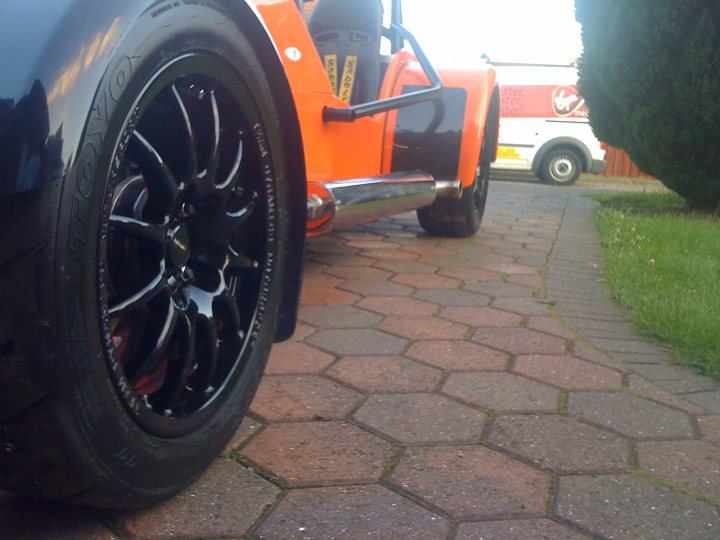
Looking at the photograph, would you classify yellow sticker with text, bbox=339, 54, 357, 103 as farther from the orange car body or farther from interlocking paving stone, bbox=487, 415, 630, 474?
interlocking paving stone, bbox=487, 415, 630, 474

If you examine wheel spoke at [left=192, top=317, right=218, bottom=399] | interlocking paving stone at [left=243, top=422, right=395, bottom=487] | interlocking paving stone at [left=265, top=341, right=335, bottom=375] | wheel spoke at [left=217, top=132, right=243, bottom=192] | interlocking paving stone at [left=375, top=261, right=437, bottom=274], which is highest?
wheel spoke at [left=217, top=132, right=243, bottom=192]

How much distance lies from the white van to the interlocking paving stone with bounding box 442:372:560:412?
12.5m

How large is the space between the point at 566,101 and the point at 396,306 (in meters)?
12.0

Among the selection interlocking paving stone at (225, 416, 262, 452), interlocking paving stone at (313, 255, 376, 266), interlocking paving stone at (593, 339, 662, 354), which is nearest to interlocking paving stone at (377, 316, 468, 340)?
interlocking paving stone at (593, 339, 662, 354)

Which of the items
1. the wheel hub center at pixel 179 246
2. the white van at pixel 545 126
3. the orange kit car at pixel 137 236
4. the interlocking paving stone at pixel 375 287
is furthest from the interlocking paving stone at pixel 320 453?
the white van at pixel 545 126

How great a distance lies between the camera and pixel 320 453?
1997 millimetres

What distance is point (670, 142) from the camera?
23.4 feet

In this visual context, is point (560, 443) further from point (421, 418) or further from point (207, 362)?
point (207, 362)

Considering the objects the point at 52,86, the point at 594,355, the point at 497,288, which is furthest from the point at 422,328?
the point at 52,86

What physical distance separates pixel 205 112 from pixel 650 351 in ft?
6.52

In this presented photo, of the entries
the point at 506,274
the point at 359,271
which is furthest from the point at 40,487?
the point at 506,274

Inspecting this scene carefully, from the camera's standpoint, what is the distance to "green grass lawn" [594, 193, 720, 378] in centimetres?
304

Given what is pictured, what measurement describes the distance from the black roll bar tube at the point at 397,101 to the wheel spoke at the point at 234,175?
150 cm

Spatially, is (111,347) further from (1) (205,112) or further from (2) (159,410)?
(1) (205,112)
